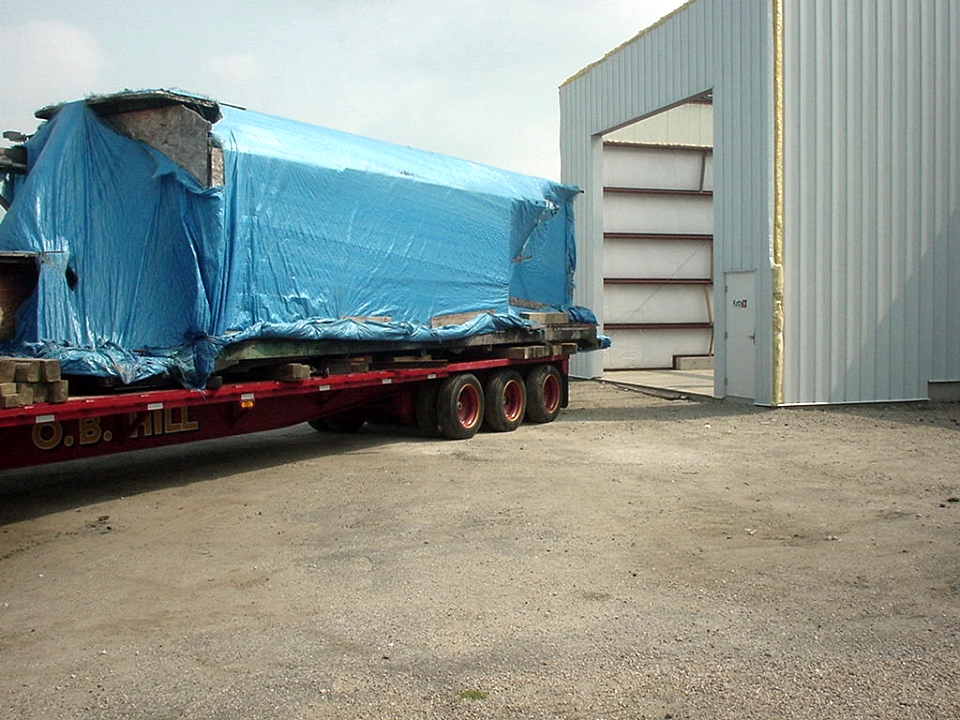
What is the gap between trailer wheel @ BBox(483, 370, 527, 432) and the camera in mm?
13516

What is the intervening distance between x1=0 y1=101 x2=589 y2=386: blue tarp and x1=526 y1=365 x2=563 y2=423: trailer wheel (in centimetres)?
300

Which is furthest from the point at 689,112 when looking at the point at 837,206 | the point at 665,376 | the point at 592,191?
the point at 837,206

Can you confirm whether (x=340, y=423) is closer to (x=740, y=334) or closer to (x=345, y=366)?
(x=345, y=366)

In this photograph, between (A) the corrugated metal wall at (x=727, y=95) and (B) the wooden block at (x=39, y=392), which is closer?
(B) the wooden block at (x=39, y=392)

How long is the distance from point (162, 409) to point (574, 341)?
8.36m

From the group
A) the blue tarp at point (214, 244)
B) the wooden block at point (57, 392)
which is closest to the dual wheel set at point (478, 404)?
the blue tarp at point (214, 244)

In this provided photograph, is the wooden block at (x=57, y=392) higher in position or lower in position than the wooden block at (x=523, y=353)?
lower

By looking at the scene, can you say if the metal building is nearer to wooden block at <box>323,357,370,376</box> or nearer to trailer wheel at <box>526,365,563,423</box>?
trailer wheel at <box>526,365,563,423</box>

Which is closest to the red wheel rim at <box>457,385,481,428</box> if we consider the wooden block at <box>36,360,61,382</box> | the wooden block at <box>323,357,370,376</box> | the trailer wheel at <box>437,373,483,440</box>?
the trailer wheel at <box>437,373,483,440</box>

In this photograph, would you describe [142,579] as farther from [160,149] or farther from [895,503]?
[895,503]

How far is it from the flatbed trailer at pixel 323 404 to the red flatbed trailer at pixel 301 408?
0.03 ft

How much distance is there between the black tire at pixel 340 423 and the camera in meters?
13.4

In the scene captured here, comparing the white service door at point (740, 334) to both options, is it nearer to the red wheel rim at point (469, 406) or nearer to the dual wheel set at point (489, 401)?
the dual wheel set at point (489, 401)

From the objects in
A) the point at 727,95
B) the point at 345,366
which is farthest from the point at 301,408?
the point at 727,95
